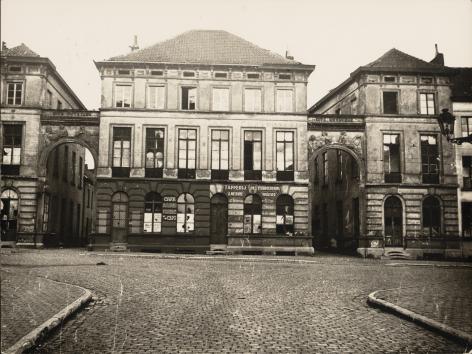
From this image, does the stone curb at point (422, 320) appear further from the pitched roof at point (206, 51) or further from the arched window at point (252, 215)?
the pitched roof at point (206, 51)

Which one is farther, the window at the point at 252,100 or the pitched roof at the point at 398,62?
the pitched roof at the point at 398,62

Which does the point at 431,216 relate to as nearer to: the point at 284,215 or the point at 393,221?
the point at 393,221

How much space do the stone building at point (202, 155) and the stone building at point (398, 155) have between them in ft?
10.5


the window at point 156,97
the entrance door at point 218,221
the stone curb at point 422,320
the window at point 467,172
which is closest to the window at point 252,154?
the entrance door at point 218,221

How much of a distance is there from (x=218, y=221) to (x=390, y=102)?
1403cm

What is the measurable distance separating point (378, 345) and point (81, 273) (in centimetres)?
1086

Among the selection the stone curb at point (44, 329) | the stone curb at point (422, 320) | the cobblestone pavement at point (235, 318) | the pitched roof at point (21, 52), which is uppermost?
the pitched roof at point (21, 52)

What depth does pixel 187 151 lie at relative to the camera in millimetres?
30703

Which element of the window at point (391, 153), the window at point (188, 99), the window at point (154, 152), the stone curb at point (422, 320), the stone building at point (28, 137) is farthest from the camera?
the window at point (391, 153)

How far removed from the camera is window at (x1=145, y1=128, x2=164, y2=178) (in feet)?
99.2

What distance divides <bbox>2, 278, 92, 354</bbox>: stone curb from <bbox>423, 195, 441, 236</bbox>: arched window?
26.1 metres

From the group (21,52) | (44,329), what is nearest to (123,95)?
(21,52)

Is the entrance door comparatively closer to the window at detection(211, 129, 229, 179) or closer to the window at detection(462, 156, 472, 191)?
the window at detection(211, 129, 229, 179)

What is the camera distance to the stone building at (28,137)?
1170 inches
